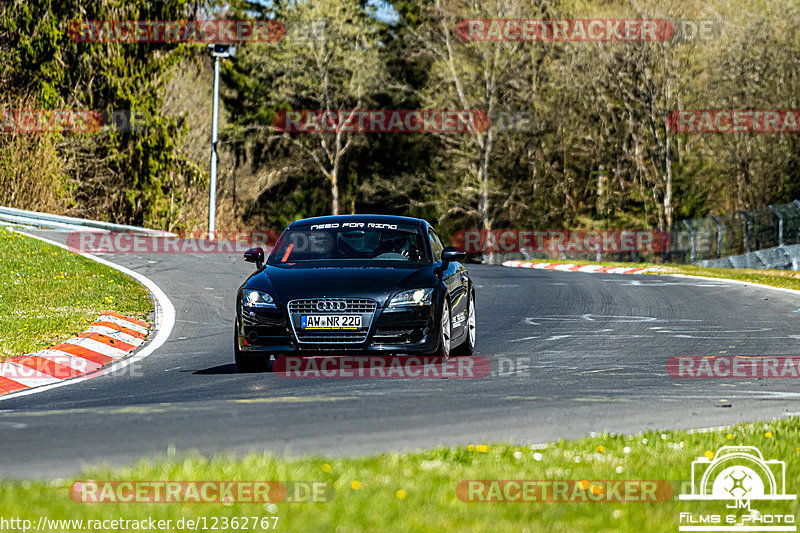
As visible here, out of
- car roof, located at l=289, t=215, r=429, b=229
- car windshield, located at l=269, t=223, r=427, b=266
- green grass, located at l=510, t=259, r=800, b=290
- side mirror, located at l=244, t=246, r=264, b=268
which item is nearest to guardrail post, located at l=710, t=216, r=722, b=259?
green grass, located at l=510, t=259, r=800, b=290

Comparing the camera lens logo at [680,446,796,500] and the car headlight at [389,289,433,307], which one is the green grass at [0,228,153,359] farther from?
the camera lens logo at [680,446,796,500]

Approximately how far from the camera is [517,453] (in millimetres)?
6887

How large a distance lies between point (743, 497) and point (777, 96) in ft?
154

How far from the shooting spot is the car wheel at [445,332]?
445 inches

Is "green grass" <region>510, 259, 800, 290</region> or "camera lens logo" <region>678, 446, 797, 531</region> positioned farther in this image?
"green grass" <region>510, 259, 800, 290</region>

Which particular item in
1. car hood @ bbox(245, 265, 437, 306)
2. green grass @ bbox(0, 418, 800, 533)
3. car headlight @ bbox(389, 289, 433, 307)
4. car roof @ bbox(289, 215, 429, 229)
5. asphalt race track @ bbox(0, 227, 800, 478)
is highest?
car roof @ bbox(289, 215, 429, 229)

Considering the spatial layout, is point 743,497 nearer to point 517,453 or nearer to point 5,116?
point 517,453

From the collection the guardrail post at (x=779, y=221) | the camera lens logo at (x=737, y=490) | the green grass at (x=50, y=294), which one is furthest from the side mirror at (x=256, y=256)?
the guardrail post at (x=779, y=221)

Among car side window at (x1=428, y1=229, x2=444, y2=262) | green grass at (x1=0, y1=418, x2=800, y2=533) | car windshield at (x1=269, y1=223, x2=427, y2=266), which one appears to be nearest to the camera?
green grass at (x1=0, y1=418, x2=800, y2=533)

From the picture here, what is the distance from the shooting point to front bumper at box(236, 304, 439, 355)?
10773 mm

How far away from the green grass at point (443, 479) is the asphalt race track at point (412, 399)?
510 millimetres

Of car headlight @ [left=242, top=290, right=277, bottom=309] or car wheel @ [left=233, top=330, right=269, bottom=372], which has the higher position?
car headlight @ [left=242, top=290, right=277, bottom=309]

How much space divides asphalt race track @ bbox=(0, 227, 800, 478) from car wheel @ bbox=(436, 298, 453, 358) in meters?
0.62

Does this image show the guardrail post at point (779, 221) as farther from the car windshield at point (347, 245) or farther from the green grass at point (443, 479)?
the green grass at point (443, 479)
